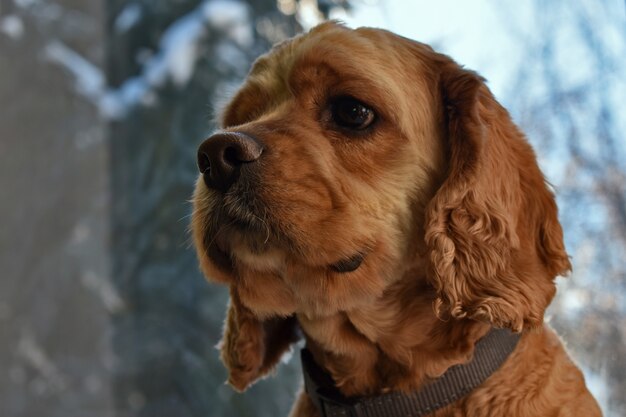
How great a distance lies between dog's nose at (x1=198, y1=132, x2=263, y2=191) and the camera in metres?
0.91

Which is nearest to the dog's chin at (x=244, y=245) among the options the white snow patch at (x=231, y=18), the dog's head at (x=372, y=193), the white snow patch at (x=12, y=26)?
the dog's head at (x=372, y=193)

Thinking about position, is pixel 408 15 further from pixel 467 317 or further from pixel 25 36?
pixel 25 36

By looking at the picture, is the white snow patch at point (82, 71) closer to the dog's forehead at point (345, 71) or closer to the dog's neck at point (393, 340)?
the dog's forehead at point (345, 71)

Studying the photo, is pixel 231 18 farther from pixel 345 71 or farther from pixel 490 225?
pixel 490 225

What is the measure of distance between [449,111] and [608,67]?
397 millimetres

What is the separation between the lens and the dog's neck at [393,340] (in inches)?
41.3

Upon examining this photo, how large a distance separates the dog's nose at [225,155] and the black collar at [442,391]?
1.25 ft

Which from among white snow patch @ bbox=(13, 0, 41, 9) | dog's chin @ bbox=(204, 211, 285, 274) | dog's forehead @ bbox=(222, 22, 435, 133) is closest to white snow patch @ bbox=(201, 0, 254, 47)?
white snow patch @ bbox=(13, 0, 41, 9)

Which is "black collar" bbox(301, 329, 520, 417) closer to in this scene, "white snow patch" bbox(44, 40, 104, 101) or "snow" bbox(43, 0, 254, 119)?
"snow" bbox(43, 0, 254, 119)

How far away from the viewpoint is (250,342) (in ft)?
4.02

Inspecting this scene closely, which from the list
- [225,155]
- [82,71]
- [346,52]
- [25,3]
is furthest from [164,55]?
[225,155]

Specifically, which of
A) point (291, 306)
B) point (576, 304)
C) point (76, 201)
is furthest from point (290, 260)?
point (76, 201)

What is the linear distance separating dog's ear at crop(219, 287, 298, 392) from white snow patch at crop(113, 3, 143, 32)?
1.19m

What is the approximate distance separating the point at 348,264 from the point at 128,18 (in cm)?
145
